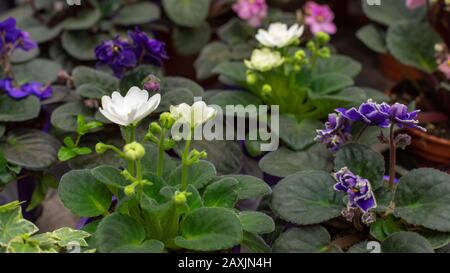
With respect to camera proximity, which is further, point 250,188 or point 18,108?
point 18,108

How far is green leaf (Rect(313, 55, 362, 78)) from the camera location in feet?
4.26

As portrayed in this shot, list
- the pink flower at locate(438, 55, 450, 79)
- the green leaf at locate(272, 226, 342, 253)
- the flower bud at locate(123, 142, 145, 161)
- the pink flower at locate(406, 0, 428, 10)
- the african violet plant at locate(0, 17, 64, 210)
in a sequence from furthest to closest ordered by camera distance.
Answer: the pink flower at locate(406, 0, 428, 10) → the pink flower at locate(438, 55, 450, 79) → the african violet plant at locate(0, 17, 64, 210) → the green leaf at locate(272, 226, 342, 253) → the flower bud at locate(123, 142, 145, 161)

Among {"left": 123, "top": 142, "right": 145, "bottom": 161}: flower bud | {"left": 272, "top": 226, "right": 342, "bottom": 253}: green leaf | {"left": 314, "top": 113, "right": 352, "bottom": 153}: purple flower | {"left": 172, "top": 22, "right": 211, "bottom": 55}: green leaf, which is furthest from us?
{"left": 172, "top": 22, "right": 211, "bottom": 55}: green leaf

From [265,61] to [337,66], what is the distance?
21 cm

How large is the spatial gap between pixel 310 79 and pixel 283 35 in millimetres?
103

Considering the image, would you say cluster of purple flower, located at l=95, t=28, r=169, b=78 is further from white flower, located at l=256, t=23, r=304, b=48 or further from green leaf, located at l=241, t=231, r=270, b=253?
green leaf, located at l=241, t=231, r=270, b=253

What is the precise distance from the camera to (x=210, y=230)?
33.4 inches

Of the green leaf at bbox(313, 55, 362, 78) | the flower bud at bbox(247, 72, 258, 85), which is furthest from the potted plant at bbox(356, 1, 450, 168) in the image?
the flower bud at bbox(247, 72, 258, 85)

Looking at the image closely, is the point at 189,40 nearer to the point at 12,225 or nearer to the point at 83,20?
the point at 83,20

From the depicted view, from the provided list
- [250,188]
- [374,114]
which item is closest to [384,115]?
[374,114]

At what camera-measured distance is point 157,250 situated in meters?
0.82

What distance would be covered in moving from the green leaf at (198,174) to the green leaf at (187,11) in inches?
28.0

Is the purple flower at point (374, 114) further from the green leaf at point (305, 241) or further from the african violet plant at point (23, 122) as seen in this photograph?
the african violet plant at point (23, 122)

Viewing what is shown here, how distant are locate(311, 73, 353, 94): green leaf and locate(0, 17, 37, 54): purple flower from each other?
60 centimetres
